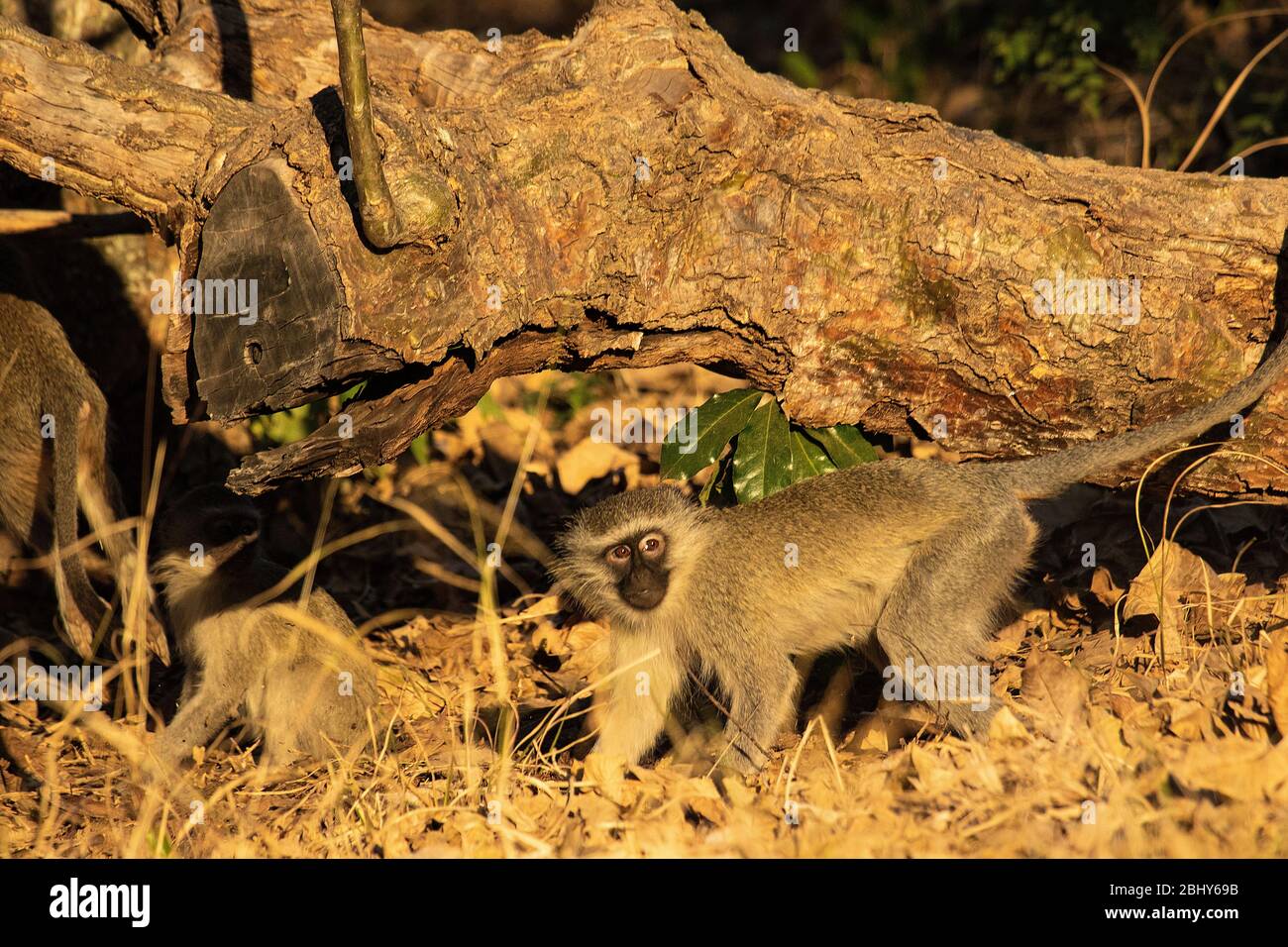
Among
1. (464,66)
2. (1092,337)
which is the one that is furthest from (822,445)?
(464,66)

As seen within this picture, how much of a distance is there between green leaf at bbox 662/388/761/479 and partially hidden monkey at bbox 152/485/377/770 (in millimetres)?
1574

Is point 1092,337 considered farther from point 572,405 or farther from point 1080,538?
point 572,405

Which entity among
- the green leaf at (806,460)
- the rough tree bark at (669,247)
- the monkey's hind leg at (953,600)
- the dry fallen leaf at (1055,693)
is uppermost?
the rough tree bark at (669,247)

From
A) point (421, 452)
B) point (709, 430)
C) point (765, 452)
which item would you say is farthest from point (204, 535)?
point (765, 452)

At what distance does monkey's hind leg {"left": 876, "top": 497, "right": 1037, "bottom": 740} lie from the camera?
417 centimetres

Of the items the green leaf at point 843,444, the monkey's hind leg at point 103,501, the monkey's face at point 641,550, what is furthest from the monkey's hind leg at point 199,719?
the green leaf at point 843,444

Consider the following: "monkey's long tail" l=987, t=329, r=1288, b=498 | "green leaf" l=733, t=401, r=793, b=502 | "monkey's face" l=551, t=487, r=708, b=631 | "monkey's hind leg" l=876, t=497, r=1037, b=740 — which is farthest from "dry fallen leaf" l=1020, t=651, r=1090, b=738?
"monkey's face" l=551, t=487, r=708, b=631

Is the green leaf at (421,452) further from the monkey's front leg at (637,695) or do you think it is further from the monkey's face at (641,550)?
the monkey's front leg at (637,695)

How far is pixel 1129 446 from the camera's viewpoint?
13.3 feet

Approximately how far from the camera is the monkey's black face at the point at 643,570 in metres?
4.62

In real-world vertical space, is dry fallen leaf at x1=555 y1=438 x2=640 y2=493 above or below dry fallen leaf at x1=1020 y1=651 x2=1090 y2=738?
above

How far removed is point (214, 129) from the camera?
3.90 m

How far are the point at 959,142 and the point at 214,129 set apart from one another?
247cm

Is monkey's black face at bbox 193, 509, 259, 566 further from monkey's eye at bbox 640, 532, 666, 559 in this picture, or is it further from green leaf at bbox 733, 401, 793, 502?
green leaf at bbox 733, 401, 793, 502
